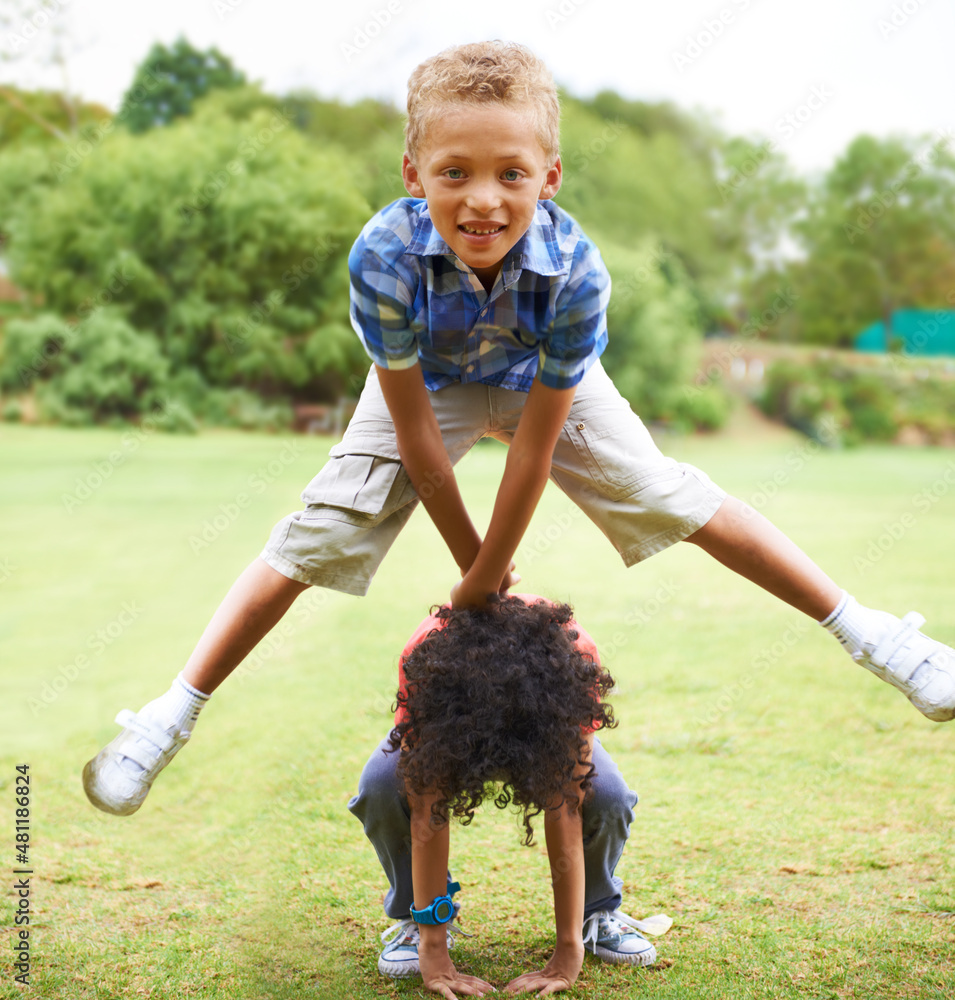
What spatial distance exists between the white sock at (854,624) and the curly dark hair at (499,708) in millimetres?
621

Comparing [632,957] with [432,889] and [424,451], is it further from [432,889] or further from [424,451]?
[424,451]

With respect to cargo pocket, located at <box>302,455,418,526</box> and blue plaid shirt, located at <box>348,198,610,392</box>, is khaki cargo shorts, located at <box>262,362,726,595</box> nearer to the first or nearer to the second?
cargo pocket, located at <box>302,455,418,526</box>

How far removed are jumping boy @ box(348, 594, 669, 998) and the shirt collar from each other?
2.20 feet

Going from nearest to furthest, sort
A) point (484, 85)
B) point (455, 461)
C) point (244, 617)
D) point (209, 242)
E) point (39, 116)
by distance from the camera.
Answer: point (484, 85) → point (244, 617) → point (455, 461) → point (209, 242) → point (39, 116)

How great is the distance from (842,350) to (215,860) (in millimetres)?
20099

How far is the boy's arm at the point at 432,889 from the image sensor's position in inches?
82.7

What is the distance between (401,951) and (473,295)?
4.67ft

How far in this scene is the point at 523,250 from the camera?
210cm

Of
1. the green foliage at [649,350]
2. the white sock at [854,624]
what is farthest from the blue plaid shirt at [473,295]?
the green foliage at [649,350]

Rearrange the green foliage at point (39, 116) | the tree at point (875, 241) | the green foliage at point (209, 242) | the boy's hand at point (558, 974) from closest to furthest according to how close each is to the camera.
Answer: the boy's hand at point (558, 974) → the green foliage at point (209, 242) → the green foliage at point (39, 116) → the tree at point (875, 241)

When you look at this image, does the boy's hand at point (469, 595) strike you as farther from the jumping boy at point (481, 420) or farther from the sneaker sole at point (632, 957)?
the sneaker sole at point (632, 957)

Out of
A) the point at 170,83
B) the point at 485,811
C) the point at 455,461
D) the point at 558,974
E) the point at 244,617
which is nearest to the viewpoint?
the point at 558,974

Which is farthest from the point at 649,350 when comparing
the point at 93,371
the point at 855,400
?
the point at 93,371

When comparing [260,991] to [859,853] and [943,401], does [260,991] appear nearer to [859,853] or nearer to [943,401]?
[859,853]
